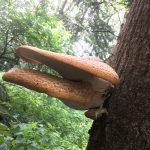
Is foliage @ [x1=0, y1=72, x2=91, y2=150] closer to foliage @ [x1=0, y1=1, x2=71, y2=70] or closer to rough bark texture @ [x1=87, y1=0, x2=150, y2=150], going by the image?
foliage @ [x1=0, y1=1, x2=71, y2=70]

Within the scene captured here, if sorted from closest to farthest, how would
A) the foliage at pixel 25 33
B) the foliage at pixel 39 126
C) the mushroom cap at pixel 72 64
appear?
the mushroom cap at pixel 72 64 → the foliage at pixel 39 126 → the foliage at pixel 25 33

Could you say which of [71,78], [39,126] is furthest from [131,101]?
[39,126]

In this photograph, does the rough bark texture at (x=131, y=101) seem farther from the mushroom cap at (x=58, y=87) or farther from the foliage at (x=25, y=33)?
the foliage at (x=25, y=33)

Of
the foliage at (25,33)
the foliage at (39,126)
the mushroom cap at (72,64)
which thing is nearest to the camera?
the mushroom cap at (72,64)

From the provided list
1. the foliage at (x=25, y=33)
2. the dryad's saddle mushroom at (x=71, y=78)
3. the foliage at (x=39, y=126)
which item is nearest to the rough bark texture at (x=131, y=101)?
the dryad's saddle mushroom at (x=71, y=78)

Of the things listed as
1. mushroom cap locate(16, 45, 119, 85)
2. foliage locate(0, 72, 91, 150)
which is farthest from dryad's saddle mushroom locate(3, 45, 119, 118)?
foliage locate(0, 72, 91, 150)

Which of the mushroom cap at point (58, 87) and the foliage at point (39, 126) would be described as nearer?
the mushroom cap at point (58, 87)

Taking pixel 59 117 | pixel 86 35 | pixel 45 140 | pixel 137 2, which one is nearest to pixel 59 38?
pixel 59 117
